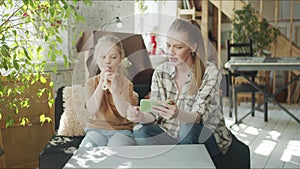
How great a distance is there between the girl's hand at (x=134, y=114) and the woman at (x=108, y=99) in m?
0.06

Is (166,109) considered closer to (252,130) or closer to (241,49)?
(252,130)

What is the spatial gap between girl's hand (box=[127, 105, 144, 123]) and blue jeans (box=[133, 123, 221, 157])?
0.15 meters

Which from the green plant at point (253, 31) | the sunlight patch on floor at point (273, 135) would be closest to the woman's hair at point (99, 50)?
the sunlight patch on floor at point (273, 135)

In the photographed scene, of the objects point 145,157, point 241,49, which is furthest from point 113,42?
point 241,49

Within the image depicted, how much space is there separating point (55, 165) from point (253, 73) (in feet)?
12.4

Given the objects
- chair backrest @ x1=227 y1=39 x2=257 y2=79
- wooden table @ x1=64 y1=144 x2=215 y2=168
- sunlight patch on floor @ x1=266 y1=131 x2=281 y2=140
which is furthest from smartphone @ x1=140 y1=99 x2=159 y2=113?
chair backrest @ x1=227 y1=39 x2=257 y2=79

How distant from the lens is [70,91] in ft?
8.70

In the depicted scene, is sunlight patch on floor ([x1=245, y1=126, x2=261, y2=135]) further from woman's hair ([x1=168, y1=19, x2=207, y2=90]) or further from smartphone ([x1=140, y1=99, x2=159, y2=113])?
smartphone ([x1=140, y1=99, x2=159, y2=113])

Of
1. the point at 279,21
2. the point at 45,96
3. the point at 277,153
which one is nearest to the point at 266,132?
the point at 277,153

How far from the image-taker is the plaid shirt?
2.05 metres

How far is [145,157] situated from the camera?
1783 mm

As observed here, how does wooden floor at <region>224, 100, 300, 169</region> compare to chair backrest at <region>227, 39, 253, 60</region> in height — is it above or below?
below

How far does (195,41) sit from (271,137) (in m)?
2.61

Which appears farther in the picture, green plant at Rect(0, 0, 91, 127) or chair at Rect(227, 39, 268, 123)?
chair at Rect(227, 39, 268, 123)
